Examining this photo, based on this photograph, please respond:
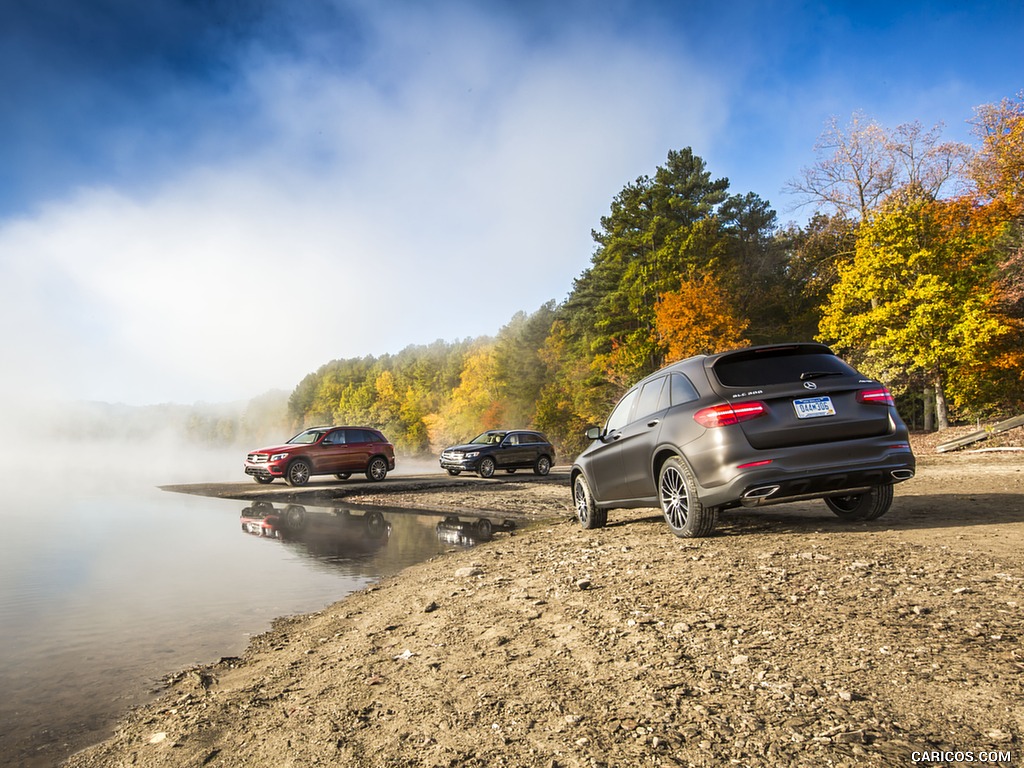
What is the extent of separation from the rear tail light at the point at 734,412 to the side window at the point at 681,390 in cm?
39

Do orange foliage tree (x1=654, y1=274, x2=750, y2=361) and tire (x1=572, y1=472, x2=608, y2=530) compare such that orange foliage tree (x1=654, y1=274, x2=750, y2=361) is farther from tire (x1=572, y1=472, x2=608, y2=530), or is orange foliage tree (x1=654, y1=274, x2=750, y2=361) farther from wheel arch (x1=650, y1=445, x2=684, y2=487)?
wheel arch (x1=650, y1=445, x2=684, y2=487)

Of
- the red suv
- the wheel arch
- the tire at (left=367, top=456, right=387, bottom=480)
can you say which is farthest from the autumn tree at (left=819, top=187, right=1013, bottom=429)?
the wheel arch

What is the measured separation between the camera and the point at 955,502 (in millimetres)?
8227

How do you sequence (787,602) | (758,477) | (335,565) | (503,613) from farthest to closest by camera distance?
(335,565)
(758,477)
(503,613)
(787,602)

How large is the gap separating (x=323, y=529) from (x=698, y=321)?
28.4 m

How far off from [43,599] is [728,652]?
6.60m

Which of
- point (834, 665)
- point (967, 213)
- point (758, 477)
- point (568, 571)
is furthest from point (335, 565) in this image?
point (967, 213)

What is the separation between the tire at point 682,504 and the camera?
5867 mm

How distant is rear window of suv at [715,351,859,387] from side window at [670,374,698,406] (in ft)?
1.03

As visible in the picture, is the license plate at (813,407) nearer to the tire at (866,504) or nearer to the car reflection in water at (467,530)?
the tire at (866,504)

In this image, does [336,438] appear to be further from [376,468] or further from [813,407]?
[813,407]

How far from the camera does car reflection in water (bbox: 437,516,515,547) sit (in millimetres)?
8842

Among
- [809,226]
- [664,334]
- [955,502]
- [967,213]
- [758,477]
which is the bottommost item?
[955,502]

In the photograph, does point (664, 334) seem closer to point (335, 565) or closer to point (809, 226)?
point (809, 226)
